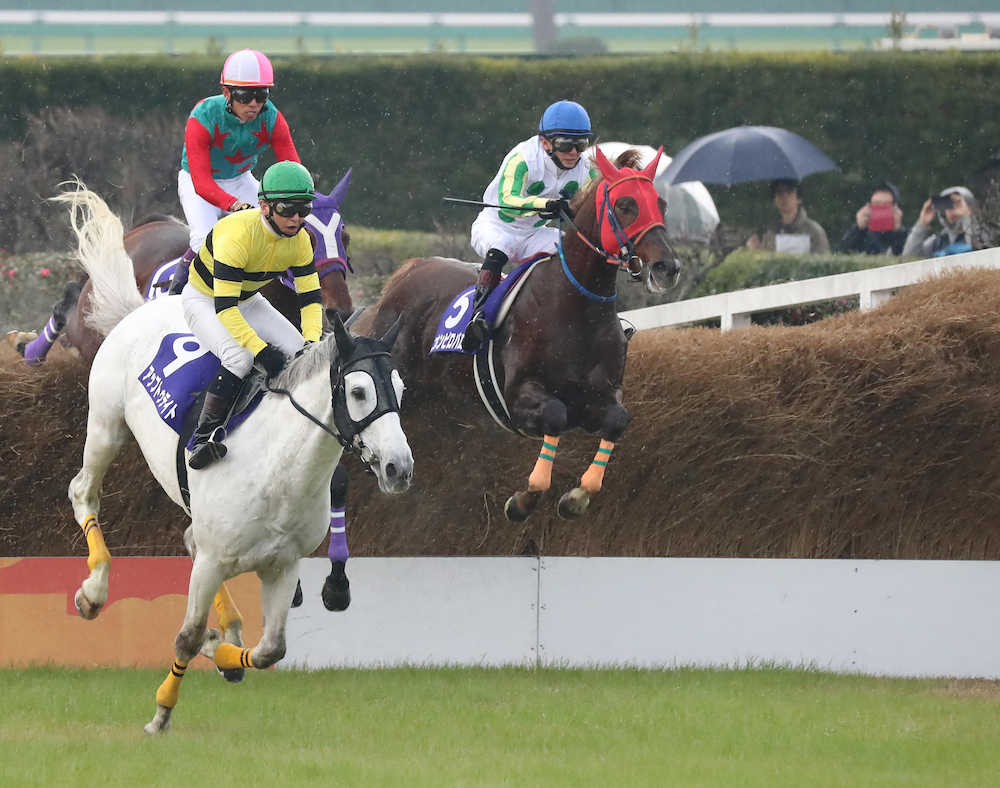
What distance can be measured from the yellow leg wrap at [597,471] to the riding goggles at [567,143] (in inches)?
60.7

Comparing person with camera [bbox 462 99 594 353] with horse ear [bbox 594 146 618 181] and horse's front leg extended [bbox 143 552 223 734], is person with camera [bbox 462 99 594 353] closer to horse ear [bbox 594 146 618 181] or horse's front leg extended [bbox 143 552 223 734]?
horse ear [bbox 594 146 618 181]

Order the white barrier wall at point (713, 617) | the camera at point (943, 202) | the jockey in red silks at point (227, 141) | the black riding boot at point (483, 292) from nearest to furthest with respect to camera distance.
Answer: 1. the jockey in red silks at point (227, 141)
2. the black riding boot at point (483, 292)
3. the white barrier wall at point (713, 617)
4. the camera at point (943, 202)

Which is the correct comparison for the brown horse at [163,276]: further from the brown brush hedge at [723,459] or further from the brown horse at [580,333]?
the brown horse at [580,333]

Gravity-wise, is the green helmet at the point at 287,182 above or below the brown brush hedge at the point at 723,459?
above

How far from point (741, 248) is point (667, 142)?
543cm

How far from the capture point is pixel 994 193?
14.7 meters

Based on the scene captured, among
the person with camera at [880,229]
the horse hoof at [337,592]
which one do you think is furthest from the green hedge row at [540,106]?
the horse hoof at [337,592]

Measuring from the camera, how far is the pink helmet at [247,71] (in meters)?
8.46

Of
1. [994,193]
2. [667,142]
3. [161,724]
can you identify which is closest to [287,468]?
[161,724]

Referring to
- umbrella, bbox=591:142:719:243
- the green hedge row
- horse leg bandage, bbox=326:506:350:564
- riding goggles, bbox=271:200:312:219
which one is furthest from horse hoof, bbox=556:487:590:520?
the green hedge row

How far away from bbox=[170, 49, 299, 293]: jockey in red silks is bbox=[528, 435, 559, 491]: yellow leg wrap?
1898 mm

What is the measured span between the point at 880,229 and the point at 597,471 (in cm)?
837

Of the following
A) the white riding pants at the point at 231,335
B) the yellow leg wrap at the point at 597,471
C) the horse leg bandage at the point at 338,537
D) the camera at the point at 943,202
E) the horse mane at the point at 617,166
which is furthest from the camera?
the camera at the point at 943,202

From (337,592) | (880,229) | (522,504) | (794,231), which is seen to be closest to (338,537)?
(337,592)
